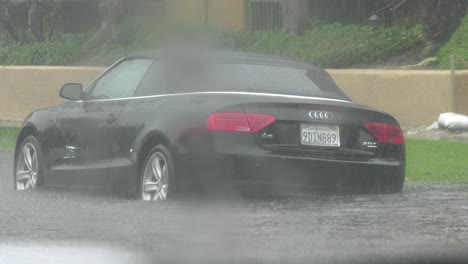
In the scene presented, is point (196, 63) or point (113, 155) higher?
point (196, 63)

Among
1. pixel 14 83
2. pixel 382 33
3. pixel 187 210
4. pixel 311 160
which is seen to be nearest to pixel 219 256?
pixel 187 210

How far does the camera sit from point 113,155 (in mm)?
9875

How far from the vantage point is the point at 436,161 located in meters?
14.2

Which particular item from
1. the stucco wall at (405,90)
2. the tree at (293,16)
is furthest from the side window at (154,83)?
the tree at (293,16)

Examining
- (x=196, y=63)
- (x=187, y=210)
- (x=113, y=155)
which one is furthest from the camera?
(x=113, y=155)

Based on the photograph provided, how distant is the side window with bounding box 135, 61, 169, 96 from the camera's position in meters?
9.64

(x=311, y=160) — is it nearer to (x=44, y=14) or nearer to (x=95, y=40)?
(x=95, y=40)

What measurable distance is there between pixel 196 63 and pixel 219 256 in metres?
2.71

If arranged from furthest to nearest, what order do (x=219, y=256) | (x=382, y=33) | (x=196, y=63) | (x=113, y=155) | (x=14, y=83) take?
(x=14, y=83)
(x=382, y=33)
(x=113, y=155)
(x=196, y=63)
(x=219, y=256)

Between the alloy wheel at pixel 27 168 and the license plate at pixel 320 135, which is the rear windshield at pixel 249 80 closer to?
the license plate at pixel 320 135

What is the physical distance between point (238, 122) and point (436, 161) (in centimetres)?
585

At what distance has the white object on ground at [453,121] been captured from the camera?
17.0m

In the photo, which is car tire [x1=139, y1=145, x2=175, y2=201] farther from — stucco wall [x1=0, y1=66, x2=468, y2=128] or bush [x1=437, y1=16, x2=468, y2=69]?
bush [x1=437, y1=16, x2=468, y2=69]

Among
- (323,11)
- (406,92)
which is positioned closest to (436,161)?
(406,92)
